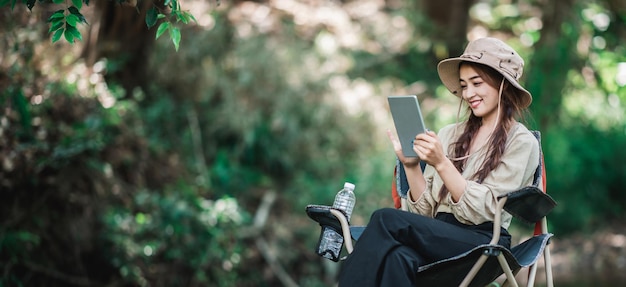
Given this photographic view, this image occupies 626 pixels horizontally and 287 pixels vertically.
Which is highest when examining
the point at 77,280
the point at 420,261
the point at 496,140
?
the point at 496,140

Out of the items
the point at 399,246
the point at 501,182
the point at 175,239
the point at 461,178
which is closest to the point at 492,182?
the point at 501,182

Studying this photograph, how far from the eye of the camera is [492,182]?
3010 mm

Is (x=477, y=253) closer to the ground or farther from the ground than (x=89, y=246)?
farther from the ground

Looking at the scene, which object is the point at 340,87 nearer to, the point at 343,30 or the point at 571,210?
the point at 343,30

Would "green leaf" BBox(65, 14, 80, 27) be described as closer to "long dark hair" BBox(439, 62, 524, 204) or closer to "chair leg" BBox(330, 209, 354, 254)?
"chair leg" BBox(330, 209, 354, 254)

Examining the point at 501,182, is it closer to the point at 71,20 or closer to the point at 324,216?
the point at 324,216

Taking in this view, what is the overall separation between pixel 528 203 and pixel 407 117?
1.59 feet

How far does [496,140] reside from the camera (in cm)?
307

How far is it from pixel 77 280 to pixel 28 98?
1.15m

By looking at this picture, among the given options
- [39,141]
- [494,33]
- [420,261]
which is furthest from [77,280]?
[494,33]

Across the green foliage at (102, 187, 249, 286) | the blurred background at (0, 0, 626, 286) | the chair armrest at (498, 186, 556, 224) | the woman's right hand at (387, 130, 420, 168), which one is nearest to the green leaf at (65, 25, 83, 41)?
the woman's right hand at (387, 130, 420, 168)

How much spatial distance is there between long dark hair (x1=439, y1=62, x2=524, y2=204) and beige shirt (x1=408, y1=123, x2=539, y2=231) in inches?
0.9

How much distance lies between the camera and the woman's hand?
289cm

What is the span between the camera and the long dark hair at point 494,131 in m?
3.05
